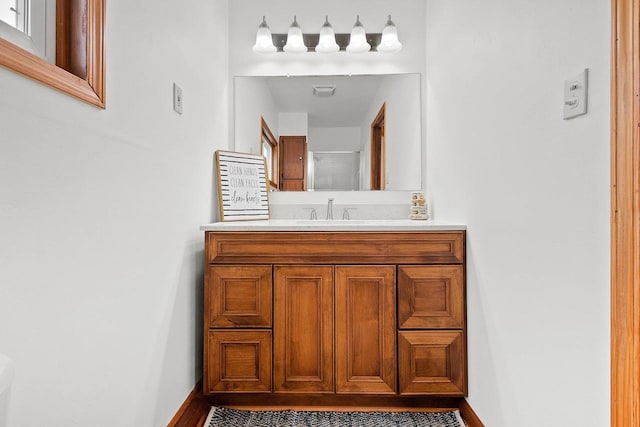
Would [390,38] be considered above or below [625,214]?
above

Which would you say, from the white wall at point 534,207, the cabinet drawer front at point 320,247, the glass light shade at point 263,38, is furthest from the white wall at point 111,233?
the white wall at point 534,207

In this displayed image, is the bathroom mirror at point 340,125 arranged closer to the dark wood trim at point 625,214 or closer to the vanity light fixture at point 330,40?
the vanity light fixture at point 330,40

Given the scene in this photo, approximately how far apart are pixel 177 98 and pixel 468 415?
70.8 inches

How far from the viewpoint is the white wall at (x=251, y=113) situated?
2.45 m

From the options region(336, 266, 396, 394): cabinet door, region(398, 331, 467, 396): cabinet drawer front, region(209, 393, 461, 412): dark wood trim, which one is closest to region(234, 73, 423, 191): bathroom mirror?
region(336, 266, 396, 394): cabinet door

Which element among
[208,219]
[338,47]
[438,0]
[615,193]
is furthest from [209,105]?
[615,193]

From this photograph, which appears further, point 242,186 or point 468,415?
point 242,186

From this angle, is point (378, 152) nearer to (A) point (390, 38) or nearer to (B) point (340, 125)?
(B) point (340, 125)

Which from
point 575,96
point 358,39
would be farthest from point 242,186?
point 575,96

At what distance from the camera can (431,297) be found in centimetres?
178

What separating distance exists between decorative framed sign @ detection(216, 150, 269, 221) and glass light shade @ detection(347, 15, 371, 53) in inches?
34.2

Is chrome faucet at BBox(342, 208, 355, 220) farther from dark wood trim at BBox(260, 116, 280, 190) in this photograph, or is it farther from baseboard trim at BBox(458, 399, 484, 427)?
baseboard trim at BBox(458, 399, 484, 427)

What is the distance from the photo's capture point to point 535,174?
3.76 ft

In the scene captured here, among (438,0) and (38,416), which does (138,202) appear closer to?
(38,416)
